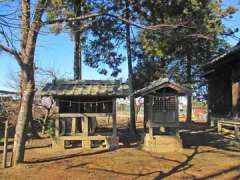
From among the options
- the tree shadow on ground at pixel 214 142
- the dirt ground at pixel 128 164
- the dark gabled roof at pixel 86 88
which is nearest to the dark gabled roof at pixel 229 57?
the tree shadow on ground at pixel 214 142

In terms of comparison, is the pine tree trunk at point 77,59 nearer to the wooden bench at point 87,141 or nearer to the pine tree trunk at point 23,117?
the wooden bench at point 87,141

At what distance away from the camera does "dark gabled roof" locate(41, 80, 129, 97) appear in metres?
14.4

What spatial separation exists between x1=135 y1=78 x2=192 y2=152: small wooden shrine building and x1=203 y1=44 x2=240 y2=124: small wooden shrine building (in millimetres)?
3691

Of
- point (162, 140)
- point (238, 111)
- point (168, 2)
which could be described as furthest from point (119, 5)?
point (238, 111)

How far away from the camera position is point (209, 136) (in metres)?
19.9

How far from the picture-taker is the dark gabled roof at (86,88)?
566 inches

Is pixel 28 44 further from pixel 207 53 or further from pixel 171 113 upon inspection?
pixel 207 53

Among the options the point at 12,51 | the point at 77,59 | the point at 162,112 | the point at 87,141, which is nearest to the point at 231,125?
the point at 162,112

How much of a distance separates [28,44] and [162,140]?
252 inches

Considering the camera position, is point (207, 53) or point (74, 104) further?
point (207, 53)

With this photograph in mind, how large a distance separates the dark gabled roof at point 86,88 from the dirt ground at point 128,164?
220 centimetres

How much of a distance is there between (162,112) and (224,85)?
36.7 feet

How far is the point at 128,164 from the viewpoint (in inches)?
448

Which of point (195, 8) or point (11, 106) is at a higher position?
point (195, 8)
